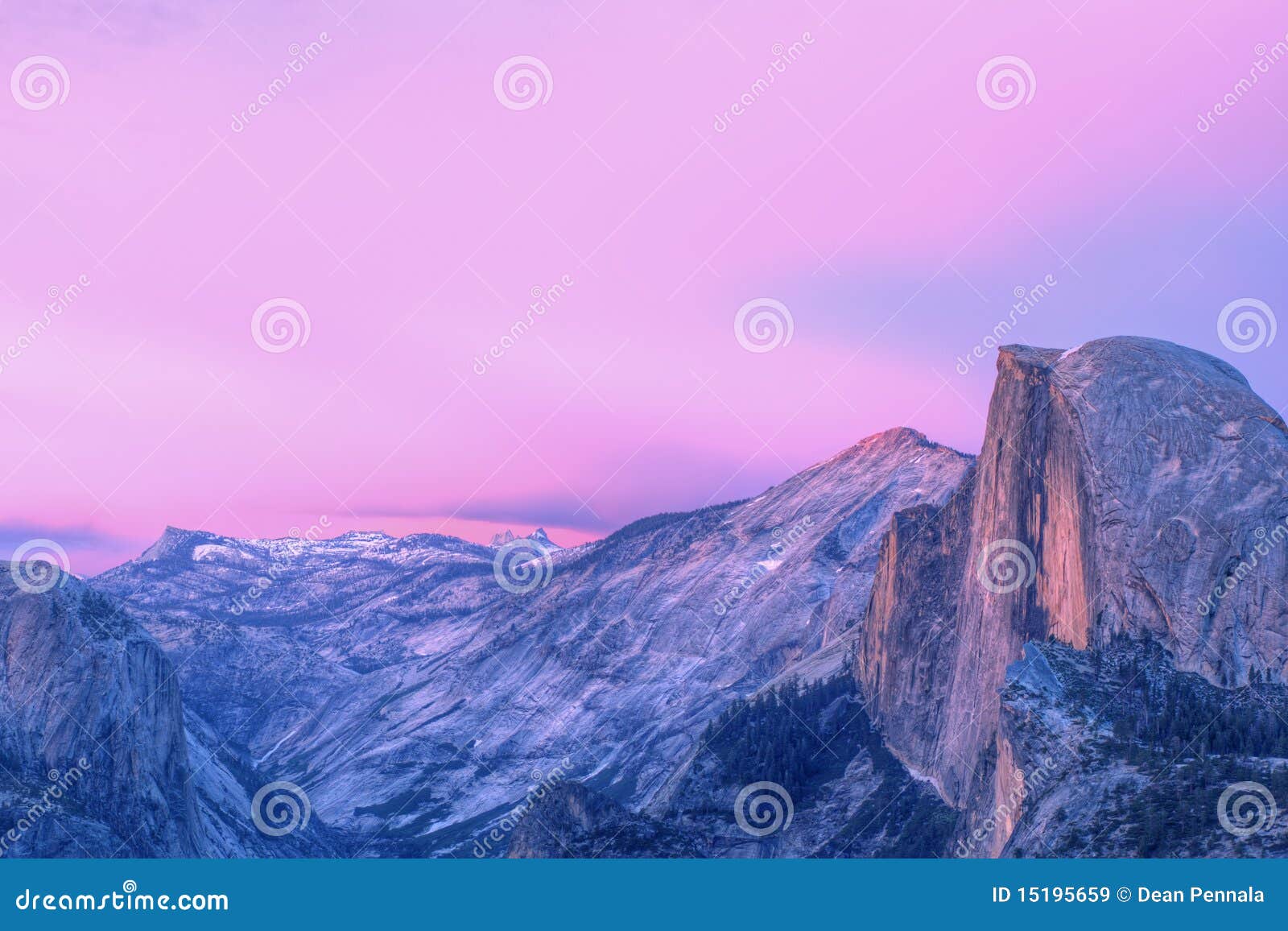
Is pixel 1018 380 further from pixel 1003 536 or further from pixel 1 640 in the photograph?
pixel 1 640

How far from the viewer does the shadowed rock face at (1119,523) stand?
119312 millimetres

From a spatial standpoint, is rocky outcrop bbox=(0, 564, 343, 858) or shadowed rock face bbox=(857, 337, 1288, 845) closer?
shadowed rock face bbox=(857, 337, 1288, 845)

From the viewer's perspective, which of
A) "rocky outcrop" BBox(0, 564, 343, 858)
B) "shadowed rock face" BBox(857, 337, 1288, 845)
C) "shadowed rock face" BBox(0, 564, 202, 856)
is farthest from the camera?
"shadowed rock face" BBox(0, 564, 202, 856)

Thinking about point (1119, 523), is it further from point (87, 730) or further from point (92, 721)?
point (87, 730)

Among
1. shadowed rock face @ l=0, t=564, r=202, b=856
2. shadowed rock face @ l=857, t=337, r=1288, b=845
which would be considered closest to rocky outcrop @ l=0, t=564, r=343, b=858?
shadowed rock face @ l=0, t=564, r=202, b=856

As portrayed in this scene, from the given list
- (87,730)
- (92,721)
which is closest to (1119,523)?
(92,721)

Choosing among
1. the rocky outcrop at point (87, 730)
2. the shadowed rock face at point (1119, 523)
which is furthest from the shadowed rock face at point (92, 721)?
the shadowed rock face at point (1119, 523)

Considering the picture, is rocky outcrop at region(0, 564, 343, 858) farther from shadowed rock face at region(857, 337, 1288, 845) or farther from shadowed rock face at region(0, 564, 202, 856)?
shadowed rock face at region(857, 337, 1288, 845)

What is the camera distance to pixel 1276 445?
12862cm

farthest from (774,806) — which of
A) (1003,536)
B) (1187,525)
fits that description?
(1187,525)

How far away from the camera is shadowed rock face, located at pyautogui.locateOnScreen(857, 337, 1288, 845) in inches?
4697

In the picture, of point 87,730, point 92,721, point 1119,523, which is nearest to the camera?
point 1119,523

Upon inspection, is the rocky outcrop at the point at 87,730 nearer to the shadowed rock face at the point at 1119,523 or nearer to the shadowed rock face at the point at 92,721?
the shadowed rock face at the point at 92,721

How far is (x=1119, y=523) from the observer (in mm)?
127375
